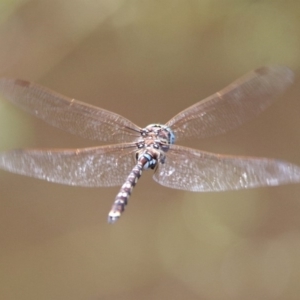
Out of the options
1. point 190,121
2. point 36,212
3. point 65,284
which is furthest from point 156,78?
point 190,121

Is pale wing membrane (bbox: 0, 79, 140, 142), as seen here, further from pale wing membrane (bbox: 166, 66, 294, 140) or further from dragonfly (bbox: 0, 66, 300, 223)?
pale wing membrane (bbox: 166, 66, 294, 140)

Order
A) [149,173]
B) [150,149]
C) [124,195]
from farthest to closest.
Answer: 1. [149,173]
2. [150,149]
3. [124,195]

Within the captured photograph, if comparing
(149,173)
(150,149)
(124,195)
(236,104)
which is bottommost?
(124,195)

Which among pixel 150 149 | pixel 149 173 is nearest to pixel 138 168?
pixel 150 149

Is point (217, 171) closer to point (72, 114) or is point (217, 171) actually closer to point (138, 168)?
point (138, 168)

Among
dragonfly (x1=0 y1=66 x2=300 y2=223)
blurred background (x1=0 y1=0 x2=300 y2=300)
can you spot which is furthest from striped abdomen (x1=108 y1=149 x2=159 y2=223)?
blurred background (x1=0 y1=0 x2=300 y2=300)

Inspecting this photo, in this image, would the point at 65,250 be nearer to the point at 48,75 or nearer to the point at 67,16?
the point at 48,75

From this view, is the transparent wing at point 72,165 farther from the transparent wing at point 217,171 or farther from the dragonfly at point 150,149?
the transparent wing at point 217,171
